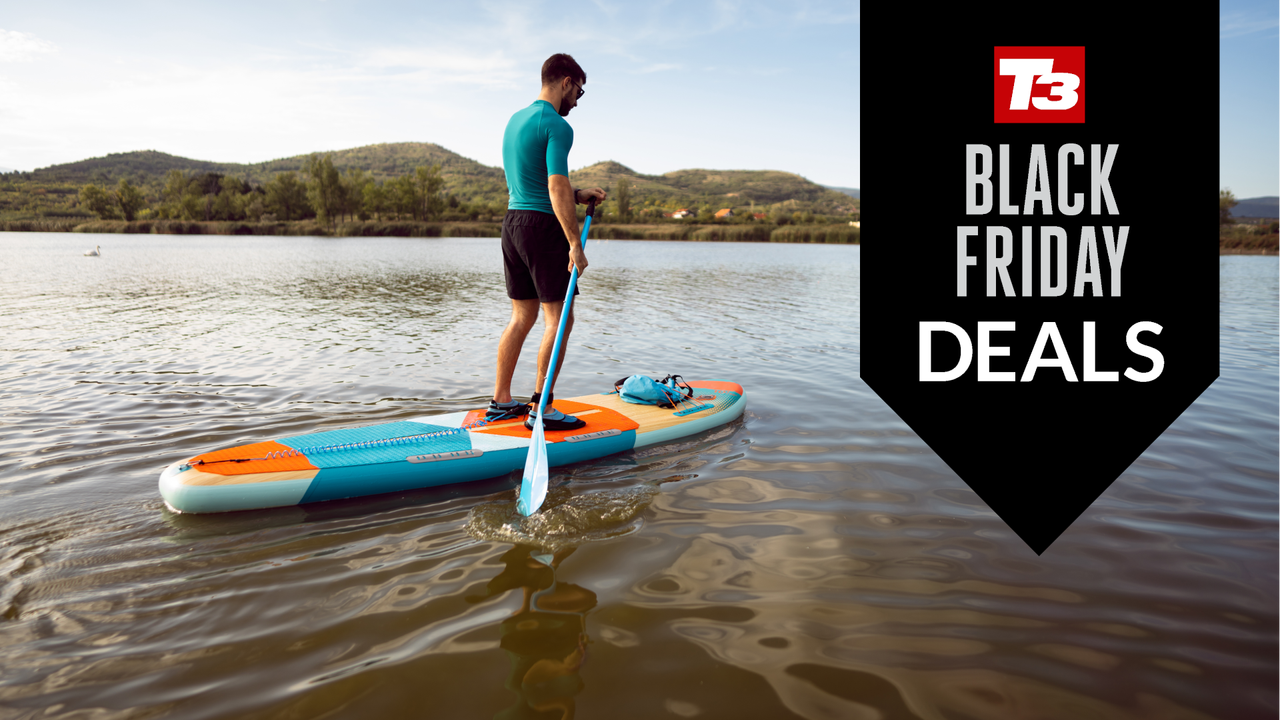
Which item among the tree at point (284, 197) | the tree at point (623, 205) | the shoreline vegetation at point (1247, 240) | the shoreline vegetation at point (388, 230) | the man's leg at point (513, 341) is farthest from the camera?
the tree at point (284, 197)

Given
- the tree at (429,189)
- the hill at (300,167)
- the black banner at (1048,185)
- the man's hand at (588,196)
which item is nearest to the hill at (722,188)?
the hill at (300,167)

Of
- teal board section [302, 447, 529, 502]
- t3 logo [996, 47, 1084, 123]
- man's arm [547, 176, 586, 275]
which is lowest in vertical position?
teal board section [302, 447, 529, 502]

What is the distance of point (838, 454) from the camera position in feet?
16.5

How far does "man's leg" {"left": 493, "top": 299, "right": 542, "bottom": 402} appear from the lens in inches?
194

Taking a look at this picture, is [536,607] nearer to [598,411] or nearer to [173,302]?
[598,411]

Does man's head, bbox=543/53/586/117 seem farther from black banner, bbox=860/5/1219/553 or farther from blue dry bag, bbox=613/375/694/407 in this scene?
black banner, bbox=860/5/1219/553

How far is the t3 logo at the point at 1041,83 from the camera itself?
7.16 meters

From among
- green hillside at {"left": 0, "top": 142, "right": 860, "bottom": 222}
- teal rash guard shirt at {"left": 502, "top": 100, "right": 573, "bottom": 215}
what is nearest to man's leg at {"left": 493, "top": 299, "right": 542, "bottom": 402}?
teal rash guard shirt at {"left": 502, "top": 100, "right": 573, "bottom": 215}

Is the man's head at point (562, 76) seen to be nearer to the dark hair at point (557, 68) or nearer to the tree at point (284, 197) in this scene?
the dark hair at point (557, 68)

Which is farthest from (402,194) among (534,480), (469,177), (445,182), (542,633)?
(542,633)

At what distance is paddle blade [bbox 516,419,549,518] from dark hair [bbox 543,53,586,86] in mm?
2595

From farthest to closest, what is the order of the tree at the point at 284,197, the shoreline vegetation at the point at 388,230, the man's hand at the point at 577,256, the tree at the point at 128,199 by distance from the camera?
the tree at the point at 284,197, the tree at the point at 128,199, the shoreline vegetation at the point at 388,230, the man's hand at the point at 577,256

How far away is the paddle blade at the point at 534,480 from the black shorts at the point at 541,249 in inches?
46.9

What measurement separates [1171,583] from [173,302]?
16.2 m
